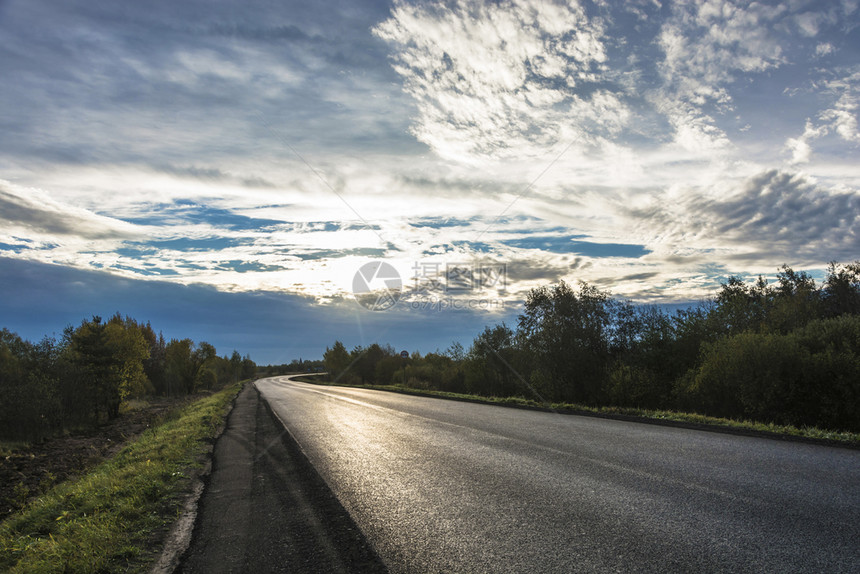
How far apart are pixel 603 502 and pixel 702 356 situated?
17.1 m

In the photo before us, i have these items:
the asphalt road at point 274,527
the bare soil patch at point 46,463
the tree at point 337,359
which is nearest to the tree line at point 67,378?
the bare soil patch at point 46,463

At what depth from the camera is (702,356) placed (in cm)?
1923

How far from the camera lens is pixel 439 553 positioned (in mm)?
3879

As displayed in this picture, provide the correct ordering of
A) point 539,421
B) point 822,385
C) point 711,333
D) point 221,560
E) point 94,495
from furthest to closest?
point 711,333 < point 822,385 < point 539,421 < point 94,495 < point 221,560

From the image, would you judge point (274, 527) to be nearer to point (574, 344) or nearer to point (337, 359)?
point (574, 344)

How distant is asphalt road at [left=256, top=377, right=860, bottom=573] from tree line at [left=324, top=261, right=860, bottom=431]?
6934 mm

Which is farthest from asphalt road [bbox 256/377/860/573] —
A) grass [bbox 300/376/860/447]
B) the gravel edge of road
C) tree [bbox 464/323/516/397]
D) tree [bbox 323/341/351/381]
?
tree [bbox 323/341/351/381]

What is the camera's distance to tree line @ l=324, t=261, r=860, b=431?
14145mm

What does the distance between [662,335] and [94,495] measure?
906 inches

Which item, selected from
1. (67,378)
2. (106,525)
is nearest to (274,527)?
(106,525)

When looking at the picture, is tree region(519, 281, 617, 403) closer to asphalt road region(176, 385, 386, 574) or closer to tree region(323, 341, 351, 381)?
asphalt road region(176, 385, 386, 574)

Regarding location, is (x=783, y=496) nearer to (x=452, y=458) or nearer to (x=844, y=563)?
(x=844, y=563)

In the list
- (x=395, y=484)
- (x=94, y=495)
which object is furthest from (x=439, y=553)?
(x=94, y=495)

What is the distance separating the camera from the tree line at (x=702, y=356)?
14145 mm
